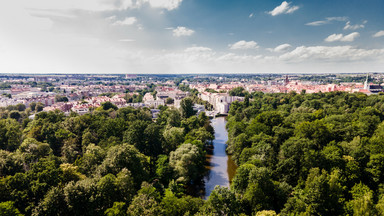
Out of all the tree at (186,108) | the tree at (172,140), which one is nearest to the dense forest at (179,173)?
the tree at (172,140)

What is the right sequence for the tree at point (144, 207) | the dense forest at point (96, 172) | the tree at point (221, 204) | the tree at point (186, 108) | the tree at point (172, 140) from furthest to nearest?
the tree at point (186, 108), the tree at point (172, 140), the dense forest at point (96, 172), the tree at point (221, 204), the tree at point (144, 207)

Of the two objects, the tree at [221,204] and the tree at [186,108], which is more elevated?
the tree at [186,108]

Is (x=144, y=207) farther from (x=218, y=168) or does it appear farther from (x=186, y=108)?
(x=186, y=108)

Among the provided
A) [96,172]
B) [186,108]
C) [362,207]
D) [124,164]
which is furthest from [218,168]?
[186,108]

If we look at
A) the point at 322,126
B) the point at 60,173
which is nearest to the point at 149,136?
the point at 60,173

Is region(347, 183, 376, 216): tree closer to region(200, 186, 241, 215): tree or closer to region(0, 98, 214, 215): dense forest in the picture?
region(200, 186, 241, 215): tree

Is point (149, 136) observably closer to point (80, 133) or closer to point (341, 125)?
point (80, 133)

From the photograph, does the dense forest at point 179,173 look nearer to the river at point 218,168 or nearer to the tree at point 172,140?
the tree at point 172,140

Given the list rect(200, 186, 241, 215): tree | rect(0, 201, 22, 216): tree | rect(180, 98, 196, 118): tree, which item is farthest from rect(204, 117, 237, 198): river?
rect(0, 201, 22, 216): tree
